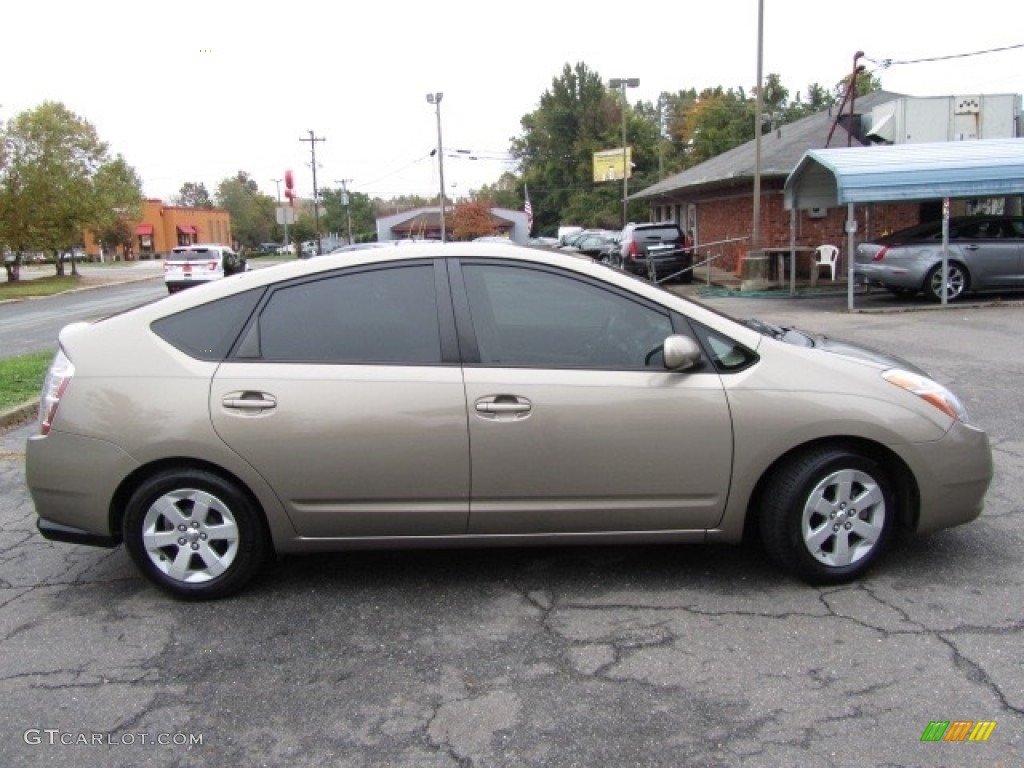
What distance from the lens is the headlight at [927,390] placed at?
387 cm

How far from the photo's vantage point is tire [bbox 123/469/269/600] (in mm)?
3762

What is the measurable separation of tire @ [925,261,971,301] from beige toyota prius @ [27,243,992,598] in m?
12.6

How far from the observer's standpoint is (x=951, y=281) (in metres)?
15.2

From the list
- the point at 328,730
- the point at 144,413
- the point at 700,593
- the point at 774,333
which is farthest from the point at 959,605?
the point at 144,413

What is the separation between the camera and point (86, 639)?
3637mm

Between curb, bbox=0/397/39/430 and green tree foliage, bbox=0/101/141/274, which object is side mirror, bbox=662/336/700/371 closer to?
curb, bbox=0/397/39/430

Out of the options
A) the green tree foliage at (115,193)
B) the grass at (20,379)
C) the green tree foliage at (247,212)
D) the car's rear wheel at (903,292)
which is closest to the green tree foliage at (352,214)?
the green tree foliage at (247,212)

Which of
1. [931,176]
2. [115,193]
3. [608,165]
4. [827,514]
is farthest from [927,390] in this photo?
[608,165]

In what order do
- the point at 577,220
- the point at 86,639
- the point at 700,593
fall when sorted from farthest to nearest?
1. the point at 577,220
2. the point at 700,593
3. the point at 86,639

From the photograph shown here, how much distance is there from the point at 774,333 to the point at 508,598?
1853 mm

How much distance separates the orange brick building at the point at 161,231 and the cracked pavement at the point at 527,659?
81.8 metres

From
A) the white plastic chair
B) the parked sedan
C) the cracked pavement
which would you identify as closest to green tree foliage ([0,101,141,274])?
the white plastic chair

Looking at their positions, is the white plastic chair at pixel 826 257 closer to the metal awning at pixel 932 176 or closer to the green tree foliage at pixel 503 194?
the metal awning at pixel 932 176

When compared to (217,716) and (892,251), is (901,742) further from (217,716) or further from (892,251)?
(892,251)
